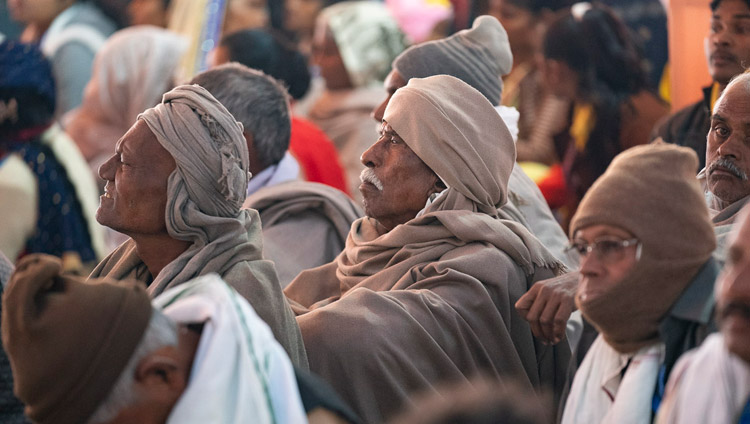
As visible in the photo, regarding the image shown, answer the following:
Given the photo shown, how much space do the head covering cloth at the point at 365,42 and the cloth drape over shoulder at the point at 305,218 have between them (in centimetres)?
328

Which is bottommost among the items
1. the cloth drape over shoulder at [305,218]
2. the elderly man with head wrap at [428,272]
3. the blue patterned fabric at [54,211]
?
the blue patterned fabric at [54,211]

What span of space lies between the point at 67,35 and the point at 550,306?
6689mm

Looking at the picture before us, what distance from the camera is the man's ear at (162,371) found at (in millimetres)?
2729

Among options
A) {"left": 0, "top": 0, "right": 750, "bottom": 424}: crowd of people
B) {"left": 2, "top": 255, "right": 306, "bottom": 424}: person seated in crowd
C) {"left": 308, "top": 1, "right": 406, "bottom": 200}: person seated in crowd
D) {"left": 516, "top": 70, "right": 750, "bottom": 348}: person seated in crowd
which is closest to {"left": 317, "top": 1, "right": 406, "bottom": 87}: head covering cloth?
{"left": 308, "top": 1, "right": 406, "bottom": 200}: person seated in crowd

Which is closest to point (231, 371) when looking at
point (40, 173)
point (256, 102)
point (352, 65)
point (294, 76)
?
point (256, 102)

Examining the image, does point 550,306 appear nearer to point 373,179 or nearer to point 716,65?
point 373,179

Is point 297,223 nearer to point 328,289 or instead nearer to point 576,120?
point 328,289

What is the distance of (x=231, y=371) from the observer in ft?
9.05

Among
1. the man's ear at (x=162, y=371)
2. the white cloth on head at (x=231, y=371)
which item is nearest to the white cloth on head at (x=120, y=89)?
the white cloth on head at (x=231, y=371)

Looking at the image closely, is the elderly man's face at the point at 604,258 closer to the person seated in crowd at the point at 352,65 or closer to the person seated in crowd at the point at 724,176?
the person seated in crowd at the point at 724,176

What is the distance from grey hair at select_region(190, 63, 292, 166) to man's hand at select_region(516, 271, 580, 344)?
5.74ft

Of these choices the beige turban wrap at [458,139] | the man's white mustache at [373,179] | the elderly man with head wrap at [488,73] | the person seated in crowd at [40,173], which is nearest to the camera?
the beige turban wrap at [458,139]

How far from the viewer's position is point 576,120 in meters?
8.34

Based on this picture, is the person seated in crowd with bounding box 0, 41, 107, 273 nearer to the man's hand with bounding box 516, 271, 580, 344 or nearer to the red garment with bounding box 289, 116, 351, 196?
the red garment with bounding box 289, 116, 351, 196
